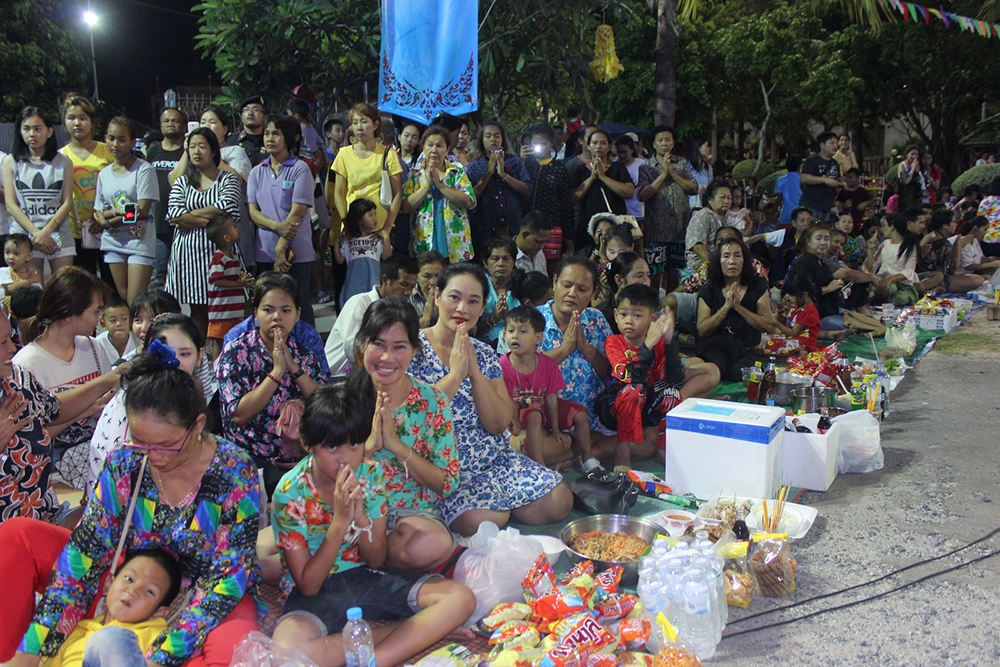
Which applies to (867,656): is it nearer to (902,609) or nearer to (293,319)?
(902,609)

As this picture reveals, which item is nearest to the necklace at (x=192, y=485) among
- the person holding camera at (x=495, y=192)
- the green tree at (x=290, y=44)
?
the person holding camera at (x=495, y=192)

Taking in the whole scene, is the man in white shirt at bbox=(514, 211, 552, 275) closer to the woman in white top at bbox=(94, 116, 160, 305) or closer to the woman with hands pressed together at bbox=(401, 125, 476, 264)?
the woman with hands pressed together at bbox=(401, 125, 476, 264)

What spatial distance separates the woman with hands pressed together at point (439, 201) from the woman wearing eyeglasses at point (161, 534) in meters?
3.52

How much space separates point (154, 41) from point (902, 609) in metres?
22.4

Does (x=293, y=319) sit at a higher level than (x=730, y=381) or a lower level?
higher

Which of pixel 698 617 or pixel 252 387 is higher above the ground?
pixel 252 387

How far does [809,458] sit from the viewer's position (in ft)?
12.9

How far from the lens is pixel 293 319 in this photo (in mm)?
3537

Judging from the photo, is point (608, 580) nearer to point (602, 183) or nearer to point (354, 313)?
point (354, 313)

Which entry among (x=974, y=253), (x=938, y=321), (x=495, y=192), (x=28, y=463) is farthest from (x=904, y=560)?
(x=974, y=253)

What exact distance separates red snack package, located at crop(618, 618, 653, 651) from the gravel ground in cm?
26

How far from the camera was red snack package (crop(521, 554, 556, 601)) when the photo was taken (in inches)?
108

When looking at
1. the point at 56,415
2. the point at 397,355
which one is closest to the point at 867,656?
the point at 397,355

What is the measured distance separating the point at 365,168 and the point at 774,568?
12.8 feet
